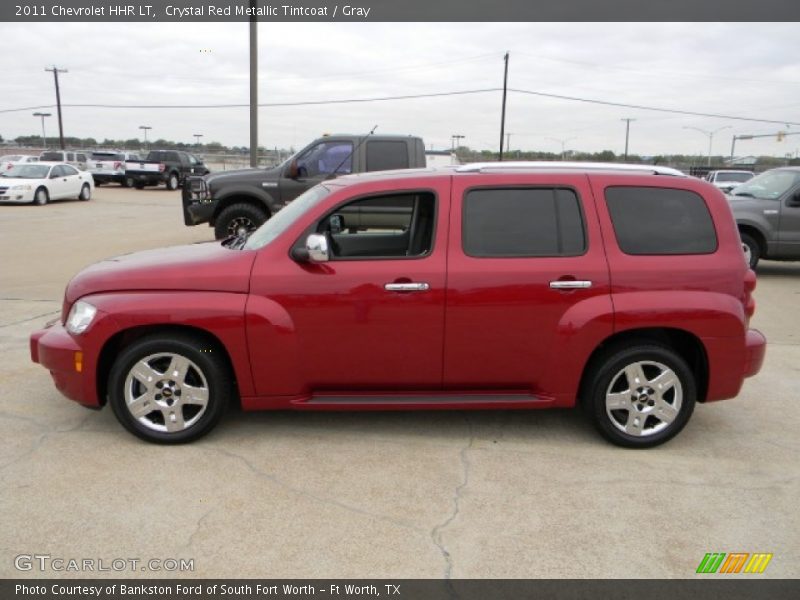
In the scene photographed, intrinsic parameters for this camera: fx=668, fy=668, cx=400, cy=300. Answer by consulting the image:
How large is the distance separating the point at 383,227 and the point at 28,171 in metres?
22.1

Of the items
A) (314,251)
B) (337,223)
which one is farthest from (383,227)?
(314,251)

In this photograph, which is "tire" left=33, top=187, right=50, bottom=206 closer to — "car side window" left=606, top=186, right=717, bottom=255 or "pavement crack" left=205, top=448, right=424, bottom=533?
"pavement crack" left=205, top=448, right=424, bottom=533

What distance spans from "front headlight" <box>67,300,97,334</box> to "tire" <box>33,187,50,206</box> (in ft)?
69.6

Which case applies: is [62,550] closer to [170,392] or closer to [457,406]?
[170,392]

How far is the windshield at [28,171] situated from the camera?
2272cm

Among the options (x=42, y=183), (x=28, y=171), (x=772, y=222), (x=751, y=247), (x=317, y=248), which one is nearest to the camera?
(x=317, y=248)

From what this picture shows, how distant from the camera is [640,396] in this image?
4.22 meters

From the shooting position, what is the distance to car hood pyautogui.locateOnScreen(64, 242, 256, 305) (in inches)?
160

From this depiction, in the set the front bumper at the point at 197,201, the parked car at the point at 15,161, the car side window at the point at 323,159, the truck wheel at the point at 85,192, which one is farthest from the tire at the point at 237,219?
the parked car at the point at 15,161

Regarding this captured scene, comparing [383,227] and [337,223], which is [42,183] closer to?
[383,227]

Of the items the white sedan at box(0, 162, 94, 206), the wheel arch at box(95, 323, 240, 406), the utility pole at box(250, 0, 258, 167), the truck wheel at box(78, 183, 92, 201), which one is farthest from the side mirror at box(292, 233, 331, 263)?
the truck wheel at box(78, 183, 92, 201)

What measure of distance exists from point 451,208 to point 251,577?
2396mm

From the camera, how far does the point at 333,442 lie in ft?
14.0

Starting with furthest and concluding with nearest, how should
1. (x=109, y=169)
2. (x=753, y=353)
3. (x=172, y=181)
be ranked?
(x=172, y=181) → (x=109, y=169) → (x=753, y=353)
